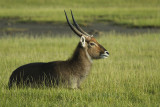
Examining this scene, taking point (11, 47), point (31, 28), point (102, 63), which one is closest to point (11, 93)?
point (102, 63)

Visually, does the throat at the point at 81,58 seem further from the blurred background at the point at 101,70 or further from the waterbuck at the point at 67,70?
the blurred background at the point at 101,70

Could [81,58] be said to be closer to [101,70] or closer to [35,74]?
[35,74]

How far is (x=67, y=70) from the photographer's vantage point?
666 cm

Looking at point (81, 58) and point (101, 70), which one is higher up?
point (81, 58)

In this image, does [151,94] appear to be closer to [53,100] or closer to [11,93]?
[53,100]

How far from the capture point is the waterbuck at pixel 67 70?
657cm

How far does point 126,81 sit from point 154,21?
15.9 metres

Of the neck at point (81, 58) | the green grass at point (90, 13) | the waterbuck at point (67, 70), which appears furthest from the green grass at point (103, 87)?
the green grass at point (90, 13)

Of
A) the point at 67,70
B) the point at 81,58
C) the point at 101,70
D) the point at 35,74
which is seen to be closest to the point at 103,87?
the point at 81,58

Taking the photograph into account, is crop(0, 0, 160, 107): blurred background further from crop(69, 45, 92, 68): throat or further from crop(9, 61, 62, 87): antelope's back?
crop(69, 45, 92, 68): throat

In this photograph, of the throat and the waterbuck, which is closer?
the waterbuck

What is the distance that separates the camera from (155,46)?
13547 millimetres

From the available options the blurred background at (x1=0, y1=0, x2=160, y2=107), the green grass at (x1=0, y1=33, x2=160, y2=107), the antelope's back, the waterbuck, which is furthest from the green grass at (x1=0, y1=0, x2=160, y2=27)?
the antelope's back

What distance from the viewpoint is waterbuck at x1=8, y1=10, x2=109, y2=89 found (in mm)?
6566
